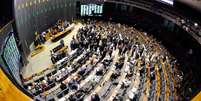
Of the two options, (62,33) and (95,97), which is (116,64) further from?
(62,33)

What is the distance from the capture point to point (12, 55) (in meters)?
29.4

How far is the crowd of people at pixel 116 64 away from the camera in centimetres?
2930

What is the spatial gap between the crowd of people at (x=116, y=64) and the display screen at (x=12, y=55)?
91.7 inches

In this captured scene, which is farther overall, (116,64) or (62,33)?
(62,33)

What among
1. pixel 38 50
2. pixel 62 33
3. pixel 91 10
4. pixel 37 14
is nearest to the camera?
pixel 38 50

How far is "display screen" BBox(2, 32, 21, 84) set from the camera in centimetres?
2693

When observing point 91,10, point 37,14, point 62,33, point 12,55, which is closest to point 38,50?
point 62,33

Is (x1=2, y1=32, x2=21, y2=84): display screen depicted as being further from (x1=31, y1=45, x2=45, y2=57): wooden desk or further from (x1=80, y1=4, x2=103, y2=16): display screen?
(x1=80, y1=4, x2=103, y2=16): display screen

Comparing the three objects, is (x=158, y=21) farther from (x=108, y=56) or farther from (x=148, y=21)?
(x=108, y=56)

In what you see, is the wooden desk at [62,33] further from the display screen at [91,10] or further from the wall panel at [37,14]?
the display screen at [91,10]

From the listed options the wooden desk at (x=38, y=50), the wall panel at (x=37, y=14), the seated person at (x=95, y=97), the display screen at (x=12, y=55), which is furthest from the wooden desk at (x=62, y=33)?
the seated person at (x=95, y=97)

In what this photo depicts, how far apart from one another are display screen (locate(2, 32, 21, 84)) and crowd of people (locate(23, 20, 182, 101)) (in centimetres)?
233

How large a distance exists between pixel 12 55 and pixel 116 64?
9.97m

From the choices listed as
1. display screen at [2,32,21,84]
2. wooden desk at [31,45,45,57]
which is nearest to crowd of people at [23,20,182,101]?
display screen at [2,32,21,84]
